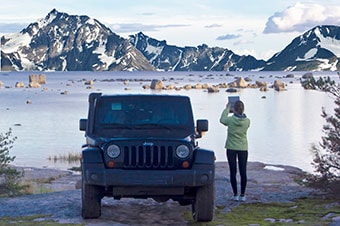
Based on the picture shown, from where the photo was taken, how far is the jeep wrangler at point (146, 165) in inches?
448

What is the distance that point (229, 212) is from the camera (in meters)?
13.4

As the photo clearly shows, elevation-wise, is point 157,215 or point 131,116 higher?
point 131,116

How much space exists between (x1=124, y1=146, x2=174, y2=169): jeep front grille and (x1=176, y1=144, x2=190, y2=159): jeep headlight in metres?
0.15

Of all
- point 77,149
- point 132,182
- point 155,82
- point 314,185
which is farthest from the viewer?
point 155,82

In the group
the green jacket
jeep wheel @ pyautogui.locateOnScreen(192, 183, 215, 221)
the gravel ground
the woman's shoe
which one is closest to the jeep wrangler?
jeep wheel @ pyautogui.locateOnScreen(192, 183, 215, 221)

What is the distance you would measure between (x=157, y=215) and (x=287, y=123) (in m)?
40.0

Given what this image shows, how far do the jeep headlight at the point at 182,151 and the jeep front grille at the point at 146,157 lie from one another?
0.50 ft

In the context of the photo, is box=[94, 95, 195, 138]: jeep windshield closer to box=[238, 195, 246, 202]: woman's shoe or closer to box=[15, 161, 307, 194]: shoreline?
box=[238, 195, 246, 202]: woman's shoe

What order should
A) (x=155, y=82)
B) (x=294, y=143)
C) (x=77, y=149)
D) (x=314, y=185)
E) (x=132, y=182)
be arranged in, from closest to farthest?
(x=132, y=182) → (x=314, y=185) → (x=77, y=149) → (x=294, y=143) → (x=155, y=82)

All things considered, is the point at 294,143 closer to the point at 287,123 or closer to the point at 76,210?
the point at 287,123

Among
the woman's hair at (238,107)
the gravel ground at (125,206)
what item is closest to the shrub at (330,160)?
the gravel ground at (125,206)

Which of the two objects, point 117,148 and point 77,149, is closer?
point 117,148

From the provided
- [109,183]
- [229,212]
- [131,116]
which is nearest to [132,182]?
[109,183]

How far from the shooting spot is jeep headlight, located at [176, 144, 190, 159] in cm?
1156
